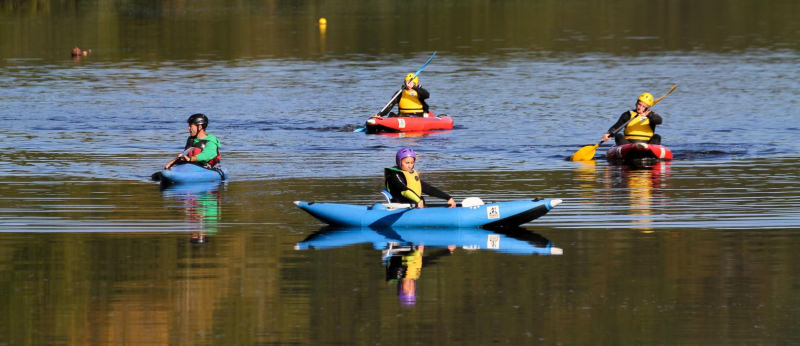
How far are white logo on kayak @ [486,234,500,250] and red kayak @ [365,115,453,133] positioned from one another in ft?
53.7

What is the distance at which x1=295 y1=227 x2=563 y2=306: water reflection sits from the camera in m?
16.7

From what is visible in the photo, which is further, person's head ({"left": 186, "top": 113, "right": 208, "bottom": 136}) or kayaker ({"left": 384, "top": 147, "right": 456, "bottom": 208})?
person's head ({"left": 186, "top": 113, "right": 208, "bottom": 136})

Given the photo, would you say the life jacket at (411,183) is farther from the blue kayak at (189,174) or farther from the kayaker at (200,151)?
the kayaker at (200,151)

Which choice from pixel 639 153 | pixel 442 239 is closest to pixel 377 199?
pixel 442 239

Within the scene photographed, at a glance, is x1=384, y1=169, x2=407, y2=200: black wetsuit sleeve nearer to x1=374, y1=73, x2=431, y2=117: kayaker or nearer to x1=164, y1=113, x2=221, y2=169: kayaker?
x1=164, y1=113, x2=221, y2=169: kayaker

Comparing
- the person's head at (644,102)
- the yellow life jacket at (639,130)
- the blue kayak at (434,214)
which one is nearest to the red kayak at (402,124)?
the yellow life jacket at (639,130)

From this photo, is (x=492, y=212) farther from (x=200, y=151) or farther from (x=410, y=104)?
(x=410, y=104)

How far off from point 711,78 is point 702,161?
894 inches

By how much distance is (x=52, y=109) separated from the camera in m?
42.3

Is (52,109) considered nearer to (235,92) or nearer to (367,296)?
(235,92)

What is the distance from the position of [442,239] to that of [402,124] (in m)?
16.6

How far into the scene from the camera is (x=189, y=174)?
24812 millimetres

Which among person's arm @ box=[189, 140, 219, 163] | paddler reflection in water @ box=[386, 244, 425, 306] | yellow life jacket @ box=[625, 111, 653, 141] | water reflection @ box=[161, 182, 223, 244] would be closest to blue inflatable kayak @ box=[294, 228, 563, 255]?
paddler reflection in water @ box=[386, 244, 425, 306]

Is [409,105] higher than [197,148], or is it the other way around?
[409,105]
